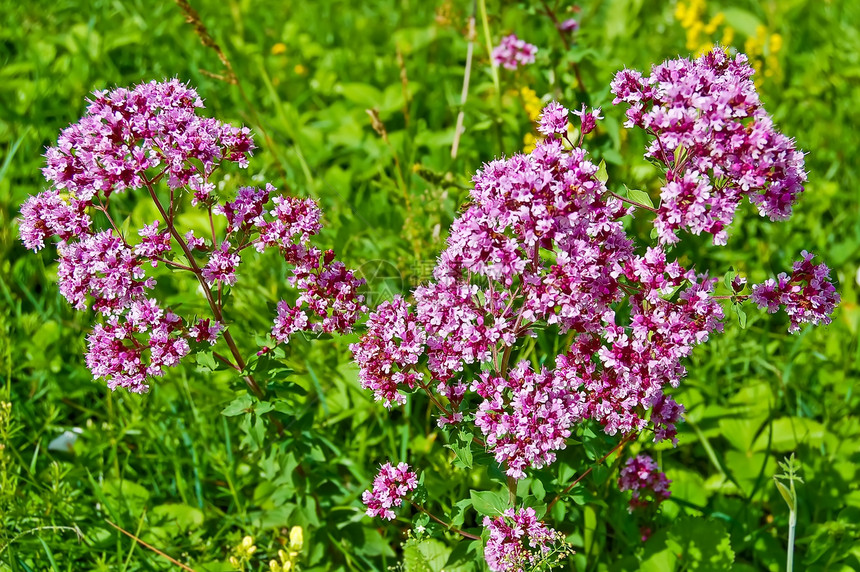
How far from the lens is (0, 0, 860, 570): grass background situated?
10.1 ft

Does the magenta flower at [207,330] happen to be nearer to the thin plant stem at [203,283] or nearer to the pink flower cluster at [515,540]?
the thin plant stem at [203,283]

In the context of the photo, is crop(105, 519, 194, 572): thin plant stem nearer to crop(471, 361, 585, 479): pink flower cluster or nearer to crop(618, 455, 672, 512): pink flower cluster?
crop(471, 361, 585, 479): pink flower cluster

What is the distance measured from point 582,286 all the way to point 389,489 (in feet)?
2.88

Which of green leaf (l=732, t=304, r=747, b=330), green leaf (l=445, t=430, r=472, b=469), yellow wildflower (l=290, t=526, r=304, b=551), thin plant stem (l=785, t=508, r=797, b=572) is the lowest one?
yellow wildflower (l=290, t=526, r=304, b=551)

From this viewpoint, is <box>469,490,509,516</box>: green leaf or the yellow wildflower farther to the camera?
the yellow wildflower

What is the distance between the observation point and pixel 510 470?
88.0 inches

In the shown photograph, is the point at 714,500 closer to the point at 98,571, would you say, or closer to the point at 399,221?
the point at 399,221

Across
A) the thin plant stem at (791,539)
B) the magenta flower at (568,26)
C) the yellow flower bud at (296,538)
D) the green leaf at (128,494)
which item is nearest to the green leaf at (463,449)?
the yellow flower bud at (296,538)

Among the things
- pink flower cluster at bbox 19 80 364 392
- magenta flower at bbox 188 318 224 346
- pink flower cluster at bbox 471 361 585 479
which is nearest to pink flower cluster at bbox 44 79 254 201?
pink flower cluster at bbox 19 80 364 392

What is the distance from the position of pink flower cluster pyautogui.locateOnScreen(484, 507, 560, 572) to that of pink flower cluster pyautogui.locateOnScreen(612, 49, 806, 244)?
0.93m

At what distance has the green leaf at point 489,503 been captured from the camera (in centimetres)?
246

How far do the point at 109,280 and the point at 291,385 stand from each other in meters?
0.70

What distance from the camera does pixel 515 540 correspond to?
2309 millimetres

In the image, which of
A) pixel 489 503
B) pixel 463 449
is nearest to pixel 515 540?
pixel 489 503
